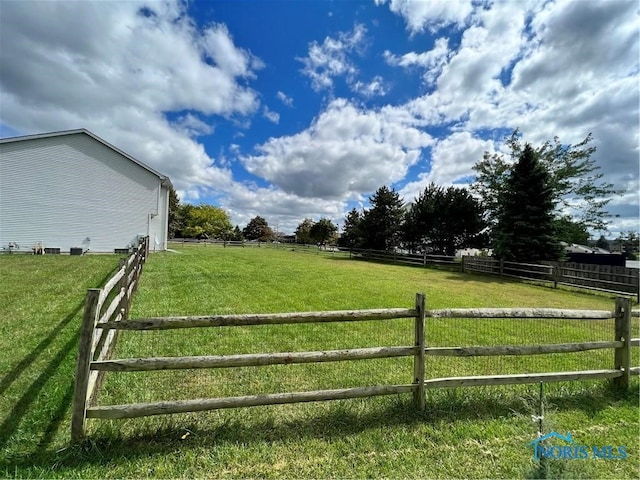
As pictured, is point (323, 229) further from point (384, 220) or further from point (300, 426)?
point (300, 426)

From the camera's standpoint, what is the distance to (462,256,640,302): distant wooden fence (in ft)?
39.3

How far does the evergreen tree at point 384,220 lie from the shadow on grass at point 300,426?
29.7 meters

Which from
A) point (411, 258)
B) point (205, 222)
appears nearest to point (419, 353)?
point (411, 258)

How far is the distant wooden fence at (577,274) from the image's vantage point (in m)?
12.0

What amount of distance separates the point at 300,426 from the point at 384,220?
31.3 metres

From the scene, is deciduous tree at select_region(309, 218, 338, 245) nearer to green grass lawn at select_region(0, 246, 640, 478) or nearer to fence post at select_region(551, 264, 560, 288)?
fence post at select_region(551, 264, 560, 288)

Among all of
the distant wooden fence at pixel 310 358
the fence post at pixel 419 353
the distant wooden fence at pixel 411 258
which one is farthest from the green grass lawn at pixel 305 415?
the distant wooden fence at pixel 411 258

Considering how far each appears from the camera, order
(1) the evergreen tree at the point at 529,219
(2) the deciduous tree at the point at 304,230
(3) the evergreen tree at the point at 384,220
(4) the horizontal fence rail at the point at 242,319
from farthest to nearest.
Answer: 1. (2) the deciduous tree at the point at 304,230
2. (3) the evergreen tree at the point at 384,220
3. (1) the evergreen tree at the point at 529,219
4. (4) the horizontal fence rail at the point at 242,319

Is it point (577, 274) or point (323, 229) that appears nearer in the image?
point (577, 274)

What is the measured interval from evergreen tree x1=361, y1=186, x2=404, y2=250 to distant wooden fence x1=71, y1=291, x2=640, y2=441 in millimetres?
29455

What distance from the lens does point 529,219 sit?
18.1m

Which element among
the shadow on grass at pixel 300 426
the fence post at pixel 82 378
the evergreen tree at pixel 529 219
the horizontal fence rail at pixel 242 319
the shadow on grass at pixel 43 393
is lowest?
the shadow on grass at pixel 300 426

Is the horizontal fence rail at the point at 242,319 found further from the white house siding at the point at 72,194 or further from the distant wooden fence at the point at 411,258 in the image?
the white house siding at the point at 72,194

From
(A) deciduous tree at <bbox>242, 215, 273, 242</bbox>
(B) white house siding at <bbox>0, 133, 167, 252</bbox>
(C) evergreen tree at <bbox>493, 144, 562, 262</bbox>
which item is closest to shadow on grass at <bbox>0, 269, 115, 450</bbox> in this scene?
(B) white house siding at <bbox>0, 133, 167, 252</bbox>
